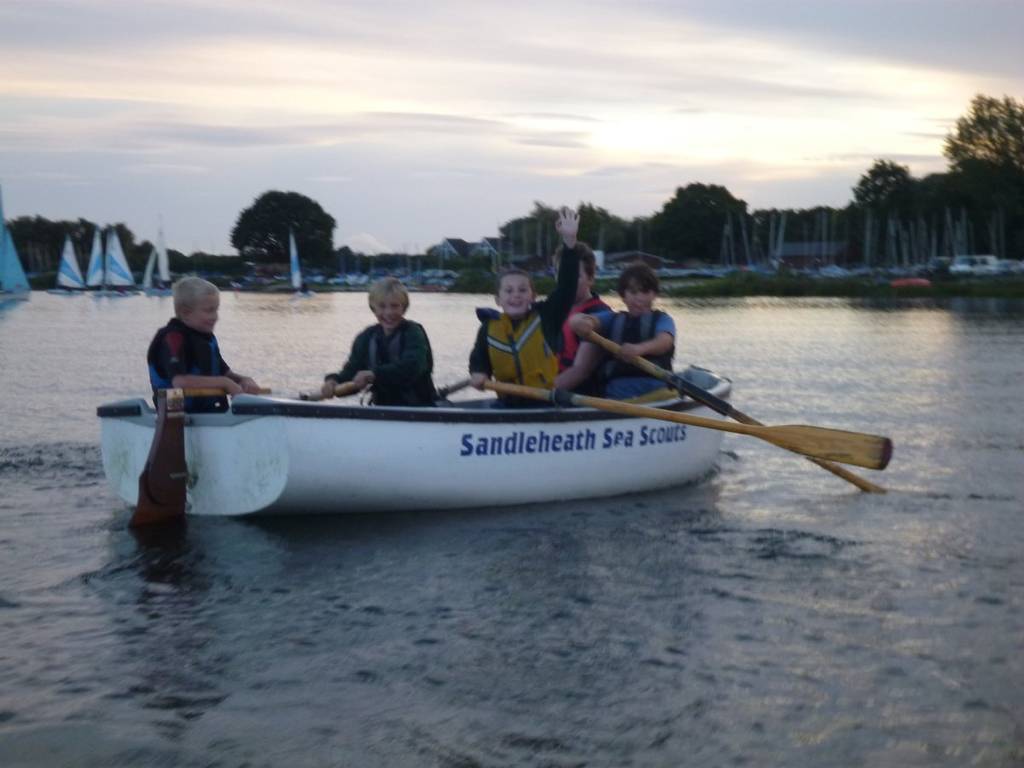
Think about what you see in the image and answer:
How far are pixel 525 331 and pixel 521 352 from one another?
15 cm

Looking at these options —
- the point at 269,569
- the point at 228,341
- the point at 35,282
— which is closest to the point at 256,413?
the point at 269,569

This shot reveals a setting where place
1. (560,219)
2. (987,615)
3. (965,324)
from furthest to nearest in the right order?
(965,324), (560,219), (987,615)

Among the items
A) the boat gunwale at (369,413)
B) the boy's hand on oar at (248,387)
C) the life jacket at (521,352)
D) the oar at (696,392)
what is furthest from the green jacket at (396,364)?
the oar at (696,392)

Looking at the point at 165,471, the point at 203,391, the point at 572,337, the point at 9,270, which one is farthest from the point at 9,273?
the point at 203,391

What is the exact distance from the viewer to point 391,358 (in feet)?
29.0

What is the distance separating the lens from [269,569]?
7.54m

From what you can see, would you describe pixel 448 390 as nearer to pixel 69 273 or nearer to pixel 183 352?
pixel 183 352

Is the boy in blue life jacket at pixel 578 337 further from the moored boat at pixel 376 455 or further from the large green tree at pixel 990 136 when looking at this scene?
the large green tree at pixel 990 136

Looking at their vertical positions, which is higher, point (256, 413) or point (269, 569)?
point (256, 413)

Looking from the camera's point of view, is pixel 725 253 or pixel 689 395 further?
pixel 725 253

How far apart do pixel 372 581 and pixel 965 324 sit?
3415 centimetres

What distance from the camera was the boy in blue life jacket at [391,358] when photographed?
8664 millimetres

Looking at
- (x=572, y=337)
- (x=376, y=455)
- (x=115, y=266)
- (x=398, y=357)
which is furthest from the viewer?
(x=115, y=266)

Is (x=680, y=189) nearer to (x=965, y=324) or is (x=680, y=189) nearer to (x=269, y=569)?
(x=965, y=324)
